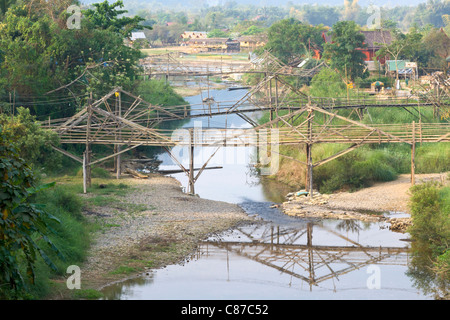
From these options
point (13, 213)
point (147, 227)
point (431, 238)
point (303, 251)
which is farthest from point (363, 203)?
point (13, 213)

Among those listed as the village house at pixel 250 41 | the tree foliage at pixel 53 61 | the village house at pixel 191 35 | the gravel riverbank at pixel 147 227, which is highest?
the village house at pixel 191 35

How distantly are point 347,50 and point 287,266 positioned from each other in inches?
1405

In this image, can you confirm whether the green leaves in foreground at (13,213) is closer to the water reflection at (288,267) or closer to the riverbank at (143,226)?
the riverbank at (143,226)

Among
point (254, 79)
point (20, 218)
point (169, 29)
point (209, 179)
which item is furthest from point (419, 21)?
point (20, 218)

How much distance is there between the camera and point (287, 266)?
2358 centimetres

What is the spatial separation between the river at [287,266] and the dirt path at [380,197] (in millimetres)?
2256

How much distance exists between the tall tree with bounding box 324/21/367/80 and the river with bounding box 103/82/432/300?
1017 inches

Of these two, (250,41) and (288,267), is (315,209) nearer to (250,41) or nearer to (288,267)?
(288,267)

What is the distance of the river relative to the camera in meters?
20.6

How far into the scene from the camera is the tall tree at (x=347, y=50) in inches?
2181

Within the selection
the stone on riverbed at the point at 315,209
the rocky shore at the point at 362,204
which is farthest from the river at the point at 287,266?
the rocky shore at the point at 362,204

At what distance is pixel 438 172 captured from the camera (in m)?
34.4

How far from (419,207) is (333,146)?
9946mm
